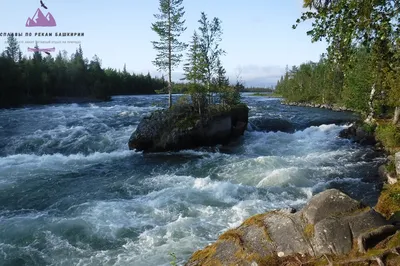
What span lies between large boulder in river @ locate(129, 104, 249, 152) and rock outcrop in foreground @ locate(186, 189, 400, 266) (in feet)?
57.0

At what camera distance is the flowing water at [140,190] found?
9.88 metres

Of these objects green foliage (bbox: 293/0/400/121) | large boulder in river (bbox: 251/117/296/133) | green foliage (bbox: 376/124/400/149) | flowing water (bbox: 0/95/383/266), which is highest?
green foliage (bbox: 293/0/400/121)

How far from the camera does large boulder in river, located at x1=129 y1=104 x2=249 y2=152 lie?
2406cm

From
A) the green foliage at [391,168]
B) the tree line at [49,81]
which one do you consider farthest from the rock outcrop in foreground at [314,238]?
the tree line at [49,81]

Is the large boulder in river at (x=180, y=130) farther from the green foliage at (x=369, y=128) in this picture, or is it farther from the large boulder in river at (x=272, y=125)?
the green foliage at (x=369, y=128)

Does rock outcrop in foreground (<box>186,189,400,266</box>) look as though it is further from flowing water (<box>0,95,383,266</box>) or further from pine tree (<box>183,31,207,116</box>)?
pine tree (<box>183,31,207,116</box>)

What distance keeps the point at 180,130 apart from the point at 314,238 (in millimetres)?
19070

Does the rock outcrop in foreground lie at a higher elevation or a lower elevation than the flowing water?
higher

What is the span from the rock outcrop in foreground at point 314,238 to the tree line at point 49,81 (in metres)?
60.6

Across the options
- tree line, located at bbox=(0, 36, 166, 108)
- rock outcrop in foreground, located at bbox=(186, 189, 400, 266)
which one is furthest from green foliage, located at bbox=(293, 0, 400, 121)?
tree line, located at bbox=(0, 36, 166, 108)

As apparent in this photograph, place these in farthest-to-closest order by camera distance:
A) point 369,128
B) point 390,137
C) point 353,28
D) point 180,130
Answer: point 369,128
point 180,130
point 390,137
point 353,28

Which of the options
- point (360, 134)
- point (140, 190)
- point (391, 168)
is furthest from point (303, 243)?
point (360, 134)

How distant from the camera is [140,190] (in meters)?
15.0

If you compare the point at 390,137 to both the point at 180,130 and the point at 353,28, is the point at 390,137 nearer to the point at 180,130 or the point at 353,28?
the point at 180,130
